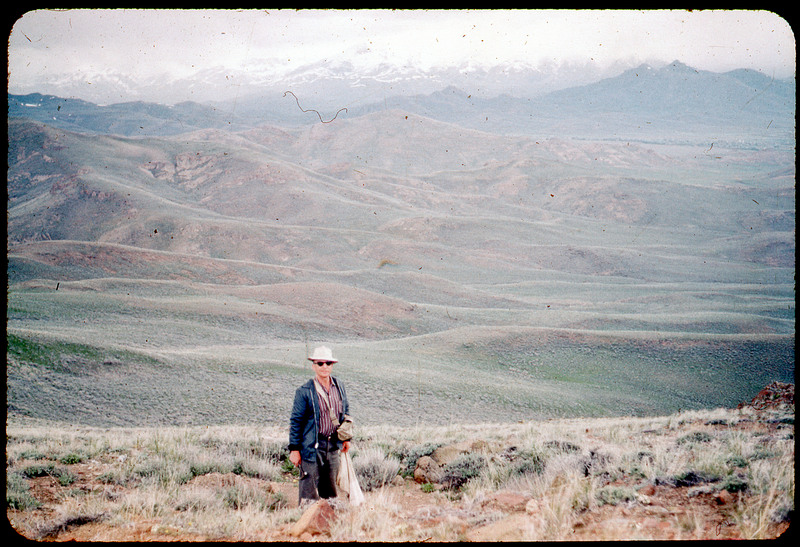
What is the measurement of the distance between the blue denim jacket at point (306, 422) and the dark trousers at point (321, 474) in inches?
4.8

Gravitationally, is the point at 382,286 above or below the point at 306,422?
below

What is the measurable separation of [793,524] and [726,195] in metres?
111

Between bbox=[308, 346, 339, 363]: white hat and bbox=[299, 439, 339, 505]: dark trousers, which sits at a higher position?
bbox=[308, 346, 339, 363]: white hat

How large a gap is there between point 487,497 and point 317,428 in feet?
7.01

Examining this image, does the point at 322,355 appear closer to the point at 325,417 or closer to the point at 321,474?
the point at 325,417

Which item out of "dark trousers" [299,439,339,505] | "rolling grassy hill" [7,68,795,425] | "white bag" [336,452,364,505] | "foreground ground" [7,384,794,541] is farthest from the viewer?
"rolling grassy hill" [7,68,795,425]

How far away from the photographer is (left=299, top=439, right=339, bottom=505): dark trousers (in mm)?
6297

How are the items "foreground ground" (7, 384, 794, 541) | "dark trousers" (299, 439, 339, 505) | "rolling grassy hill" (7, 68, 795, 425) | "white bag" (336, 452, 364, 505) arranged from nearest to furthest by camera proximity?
"foreground ground" (7, 384, 794, 541), "white bag" (336, 452, 364, 505), "dark trousers" (299, 439, 339, 505), "rolling grassy hill" (7, 68, 795, 425)

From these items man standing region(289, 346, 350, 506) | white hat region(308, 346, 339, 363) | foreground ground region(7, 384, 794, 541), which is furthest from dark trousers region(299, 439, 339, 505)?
white hat region(308, 346, 339, 363)

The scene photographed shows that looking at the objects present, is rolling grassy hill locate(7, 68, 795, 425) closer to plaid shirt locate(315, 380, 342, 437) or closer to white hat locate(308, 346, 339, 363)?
plaid shirt locate(315, 380, 342, 437)

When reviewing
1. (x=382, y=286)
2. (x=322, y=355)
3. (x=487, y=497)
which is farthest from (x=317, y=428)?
(x=382, y=286)

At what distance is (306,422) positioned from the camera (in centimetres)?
631

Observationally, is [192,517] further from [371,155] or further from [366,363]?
[371,155]

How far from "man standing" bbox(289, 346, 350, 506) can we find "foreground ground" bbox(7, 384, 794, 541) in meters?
0.49
